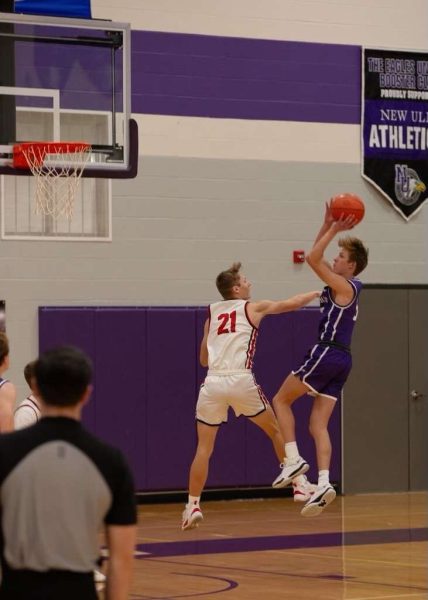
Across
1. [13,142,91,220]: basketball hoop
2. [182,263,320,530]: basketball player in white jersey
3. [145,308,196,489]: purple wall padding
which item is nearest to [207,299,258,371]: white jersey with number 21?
[182,263,320,530]: basketball player in white jersey

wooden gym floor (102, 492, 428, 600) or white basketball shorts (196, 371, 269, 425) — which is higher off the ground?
white basketball shorts (196, 371, 269, 425)

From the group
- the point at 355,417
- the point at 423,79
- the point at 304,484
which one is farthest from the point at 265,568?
the point at 423,79

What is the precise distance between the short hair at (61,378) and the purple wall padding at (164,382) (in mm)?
10824

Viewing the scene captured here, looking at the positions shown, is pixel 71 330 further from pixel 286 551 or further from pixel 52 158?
pixel 286 551

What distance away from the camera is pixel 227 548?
12.2m

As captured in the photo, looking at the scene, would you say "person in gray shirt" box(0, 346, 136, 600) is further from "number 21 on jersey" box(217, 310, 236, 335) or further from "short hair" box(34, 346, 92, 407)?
"number 21 on jersey" box(217, 310, 236, 335)

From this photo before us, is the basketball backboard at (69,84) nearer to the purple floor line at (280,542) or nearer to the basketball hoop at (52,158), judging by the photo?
the basketball hoop at (52,158)

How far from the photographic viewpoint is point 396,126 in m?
17.0

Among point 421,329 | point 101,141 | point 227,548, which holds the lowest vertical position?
point 227,548

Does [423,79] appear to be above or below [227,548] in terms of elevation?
above

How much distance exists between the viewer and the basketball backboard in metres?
11.1

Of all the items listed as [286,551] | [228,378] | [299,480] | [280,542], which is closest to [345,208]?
[228,378]

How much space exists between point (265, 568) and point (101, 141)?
181 inches

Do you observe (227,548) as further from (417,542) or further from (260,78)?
(260,78)
